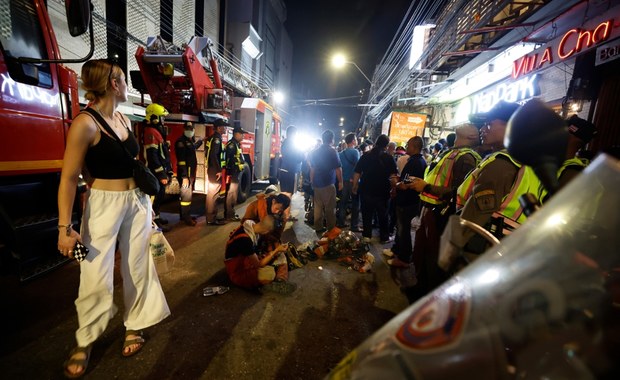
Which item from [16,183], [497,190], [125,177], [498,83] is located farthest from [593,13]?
[16,183]

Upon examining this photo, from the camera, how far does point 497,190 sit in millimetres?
2270

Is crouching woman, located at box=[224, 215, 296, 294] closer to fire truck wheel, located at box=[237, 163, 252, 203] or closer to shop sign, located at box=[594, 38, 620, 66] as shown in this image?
fire truck wheel, located at box=[237, 163, 252, 203]

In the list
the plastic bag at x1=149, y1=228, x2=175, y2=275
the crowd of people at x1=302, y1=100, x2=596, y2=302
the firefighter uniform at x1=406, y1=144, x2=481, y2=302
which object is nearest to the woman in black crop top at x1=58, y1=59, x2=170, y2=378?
the plastic bag at x1=149, y1=228, x2=175, y2=275

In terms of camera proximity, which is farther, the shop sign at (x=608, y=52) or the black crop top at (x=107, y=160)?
the shop sign at (x=608, y=52)

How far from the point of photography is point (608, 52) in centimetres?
427

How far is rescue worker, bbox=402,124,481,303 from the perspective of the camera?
3043mm

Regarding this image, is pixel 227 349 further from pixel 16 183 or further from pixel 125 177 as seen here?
pixel 16 183

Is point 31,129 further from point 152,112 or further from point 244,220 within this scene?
point 152,112

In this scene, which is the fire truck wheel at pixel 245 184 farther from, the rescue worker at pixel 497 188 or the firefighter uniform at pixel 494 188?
the firefighter uniform at pixel 494 188

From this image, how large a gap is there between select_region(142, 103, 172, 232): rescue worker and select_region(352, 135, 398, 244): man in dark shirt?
338cm

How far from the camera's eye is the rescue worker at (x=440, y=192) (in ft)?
9.98

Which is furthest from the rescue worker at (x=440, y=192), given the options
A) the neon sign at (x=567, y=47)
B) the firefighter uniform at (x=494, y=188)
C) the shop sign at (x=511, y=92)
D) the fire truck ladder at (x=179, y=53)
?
the fire truck ladder at (x=179, y=53)

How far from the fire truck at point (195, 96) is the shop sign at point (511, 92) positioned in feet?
22.6

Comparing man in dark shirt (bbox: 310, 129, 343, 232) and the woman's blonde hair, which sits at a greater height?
the woman's blonde hair
